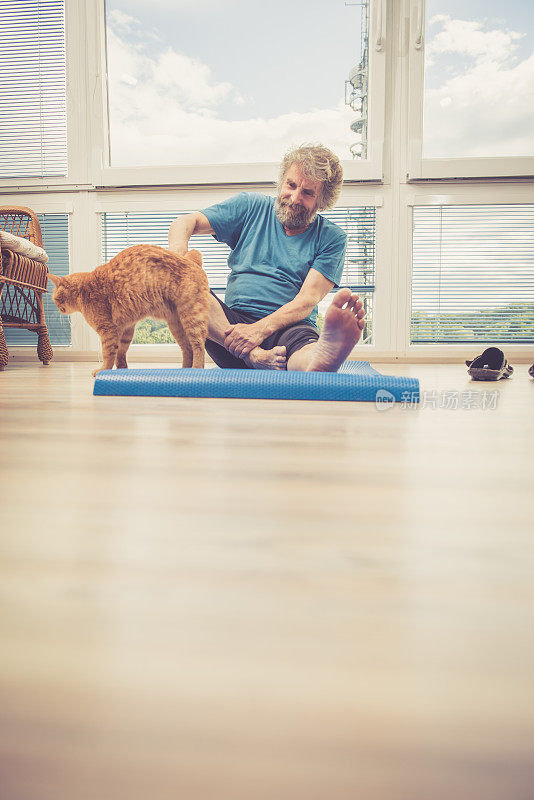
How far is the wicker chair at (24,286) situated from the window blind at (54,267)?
0.75ft

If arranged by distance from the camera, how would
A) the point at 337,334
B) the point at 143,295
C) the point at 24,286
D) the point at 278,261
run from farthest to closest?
the point at 24,286, the point at 278,261, the point at 143,295, the point at 337,334

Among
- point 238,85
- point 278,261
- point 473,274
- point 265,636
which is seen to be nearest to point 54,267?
point 238,85

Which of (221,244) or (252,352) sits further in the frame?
(221,244)

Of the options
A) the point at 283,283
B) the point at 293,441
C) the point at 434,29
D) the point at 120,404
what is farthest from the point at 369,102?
the point at 293,441

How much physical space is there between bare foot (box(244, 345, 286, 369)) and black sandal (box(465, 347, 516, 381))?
0.87 metres

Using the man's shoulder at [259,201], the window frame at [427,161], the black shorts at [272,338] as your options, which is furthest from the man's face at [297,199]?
the window frame at [427,161]

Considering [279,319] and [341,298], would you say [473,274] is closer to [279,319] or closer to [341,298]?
[279,319]

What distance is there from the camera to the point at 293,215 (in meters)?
2.04

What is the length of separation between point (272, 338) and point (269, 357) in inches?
5.1

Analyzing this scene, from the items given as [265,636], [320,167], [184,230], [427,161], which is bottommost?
[265,636]

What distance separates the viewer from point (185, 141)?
3.77 metres

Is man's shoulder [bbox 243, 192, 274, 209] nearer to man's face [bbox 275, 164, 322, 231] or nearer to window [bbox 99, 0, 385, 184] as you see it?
man's face [bbox 275, 164, 322, 231]

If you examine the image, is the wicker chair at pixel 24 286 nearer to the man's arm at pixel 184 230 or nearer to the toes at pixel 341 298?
the man's arm at pixel 184 230

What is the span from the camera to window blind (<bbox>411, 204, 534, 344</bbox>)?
12.1 feet
